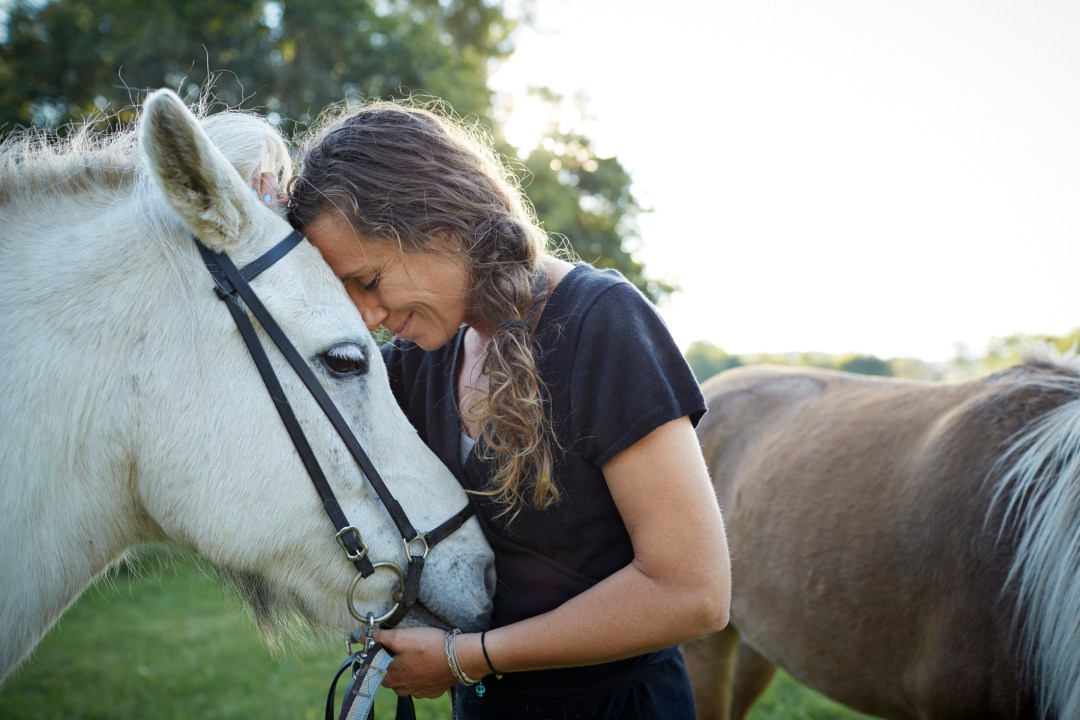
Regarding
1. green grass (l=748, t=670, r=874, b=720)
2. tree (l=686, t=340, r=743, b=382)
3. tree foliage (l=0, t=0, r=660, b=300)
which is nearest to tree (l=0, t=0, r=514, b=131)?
tree foliage (l=0, t=0, r=660, b=300)

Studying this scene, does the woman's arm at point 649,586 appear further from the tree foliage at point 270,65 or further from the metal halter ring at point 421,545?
the tree foliage at point 270,65

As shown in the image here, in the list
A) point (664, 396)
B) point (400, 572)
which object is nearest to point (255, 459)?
point (400, 572)

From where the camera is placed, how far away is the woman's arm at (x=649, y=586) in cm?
153

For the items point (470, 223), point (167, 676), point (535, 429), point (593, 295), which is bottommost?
point (167, 676)

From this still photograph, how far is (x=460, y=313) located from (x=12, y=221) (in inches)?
41.1

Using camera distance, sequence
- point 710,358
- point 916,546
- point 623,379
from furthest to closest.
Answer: point 710,358, point 916,546, point 623,379

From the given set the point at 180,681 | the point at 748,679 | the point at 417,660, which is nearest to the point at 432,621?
the point at 417,660

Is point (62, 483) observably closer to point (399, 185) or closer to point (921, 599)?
point (399, 185)

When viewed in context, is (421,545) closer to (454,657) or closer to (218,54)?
(454,657)

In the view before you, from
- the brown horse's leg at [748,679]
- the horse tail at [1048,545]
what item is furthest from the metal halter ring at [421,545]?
the brown horse's leg at [748,679]

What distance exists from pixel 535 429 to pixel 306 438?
0.53 metres

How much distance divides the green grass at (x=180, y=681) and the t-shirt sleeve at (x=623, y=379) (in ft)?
12.1

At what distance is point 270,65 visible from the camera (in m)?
12.4

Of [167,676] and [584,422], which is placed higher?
[584,422]
